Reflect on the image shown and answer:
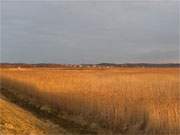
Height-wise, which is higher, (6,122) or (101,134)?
(6,122)

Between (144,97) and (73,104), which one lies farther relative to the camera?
(73,104)

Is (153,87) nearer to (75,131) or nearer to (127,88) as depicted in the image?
(127,88)

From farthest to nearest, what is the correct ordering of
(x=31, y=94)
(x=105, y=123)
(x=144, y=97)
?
A: (x=31, y=94), (x=144, y=97), (x=105, y=123)

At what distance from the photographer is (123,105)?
22250 mm

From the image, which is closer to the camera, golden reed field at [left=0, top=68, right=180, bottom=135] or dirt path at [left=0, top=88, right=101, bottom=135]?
dirt path at [left=0, top=88, right=101, bottom=135]

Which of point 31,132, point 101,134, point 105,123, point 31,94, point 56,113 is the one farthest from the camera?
point 31,94

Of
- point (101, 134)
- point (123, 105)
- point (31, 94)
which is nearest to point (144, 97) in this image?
point (123, 105)

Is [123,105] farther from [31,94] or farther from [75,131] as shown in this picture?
[31,94]

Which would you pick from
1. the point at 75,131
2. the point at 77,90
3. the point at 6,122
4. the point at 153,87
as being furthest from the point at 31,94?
the point at 6,122

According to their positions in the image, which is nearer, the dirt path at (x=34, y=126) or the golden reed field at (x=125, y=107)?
the dirt path at (x=34, y=126)

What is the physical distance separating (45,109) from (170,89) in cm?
701

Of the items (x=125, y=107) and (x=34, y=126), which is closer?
(x=34, y=126)

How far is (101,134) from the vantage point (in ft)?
Result: 63.8

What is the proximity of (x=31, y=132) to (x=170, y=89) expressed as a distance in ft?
40.1
